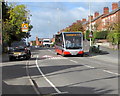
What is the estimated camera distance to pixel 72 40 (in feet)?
109

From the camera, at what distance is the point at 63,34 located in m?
33.5

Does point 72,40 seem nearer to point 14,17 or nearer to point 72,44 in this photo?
point 72,44

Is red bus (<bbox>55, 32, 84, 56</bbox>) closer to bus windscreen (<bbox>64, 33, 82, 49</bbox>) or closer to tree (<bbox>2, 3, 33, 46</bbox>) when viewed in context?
bus windscreen (<bbox>64, 33, 82, 49</bbox>)

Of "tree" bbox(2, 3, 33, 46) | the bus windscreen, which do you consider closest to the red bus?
the bus windscreen

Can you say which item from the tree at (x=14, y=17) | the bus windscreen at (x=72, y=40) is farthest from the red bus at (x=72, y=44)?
the tree at (x=14, y=17)

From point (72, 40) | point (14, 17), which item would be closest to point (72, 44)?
point (72, 40)

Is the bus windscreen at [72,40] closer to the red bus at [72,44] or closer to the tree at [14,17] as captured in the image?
the red bus at [72,44]

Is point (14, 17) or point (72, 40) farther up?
point (14, 17)

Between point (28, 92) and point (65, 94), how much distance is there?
149 centimetres

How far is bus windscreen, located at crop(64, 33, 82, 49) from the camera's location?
33.0 m

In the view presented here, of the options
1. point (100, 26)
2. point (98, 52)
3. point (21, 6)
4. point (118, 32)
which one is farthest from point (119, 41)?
point (100, 26)

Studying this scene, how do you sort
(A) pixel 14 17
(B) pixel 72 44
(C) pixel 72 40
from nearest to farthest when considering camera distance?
(B) pixel 72 44, (C) pixel 72 40, (A) pixel 14 17

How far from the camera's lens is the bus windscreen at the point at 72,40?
1299 inches

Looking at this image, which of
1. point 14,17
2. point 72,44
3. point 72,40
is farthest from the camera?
point 14,17
